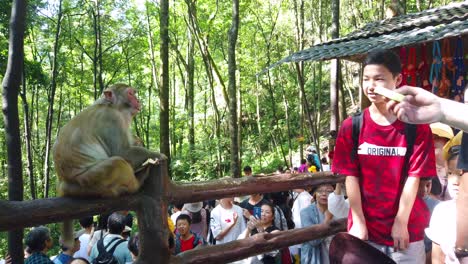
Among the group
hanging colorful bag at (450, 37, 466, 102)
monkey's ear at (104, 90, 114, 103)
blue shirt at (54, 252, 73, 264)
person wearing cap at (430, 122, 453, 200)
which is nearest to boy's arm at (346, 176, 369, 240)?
person wearing cap at (430, 122, 453, 200)

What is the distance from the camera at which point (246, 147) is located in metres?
22.8

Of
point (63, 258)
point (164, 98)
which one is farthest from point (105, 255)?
point (164, 98)

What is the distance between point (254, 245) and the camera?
3.07 metres

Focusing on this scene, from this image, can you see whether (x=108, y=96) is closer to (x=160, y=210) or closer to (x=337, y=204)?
(x=160, y=210)

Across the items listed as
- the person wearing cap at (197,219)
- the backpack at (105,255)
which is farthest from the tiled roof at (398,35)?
the backpack at (105,255)

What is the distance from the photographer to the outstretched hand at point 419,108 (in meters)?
1.41

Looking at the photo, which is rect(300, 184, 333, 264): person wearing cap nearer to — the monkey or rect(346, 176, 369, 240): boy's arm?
rect(346, 176, 369, 240): boy's arm

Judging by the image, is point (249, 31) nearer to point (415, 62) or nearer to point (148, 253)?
point (415, 62)

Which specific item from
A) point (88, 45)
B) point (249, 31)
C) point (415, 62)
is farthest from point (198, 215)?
point (249, 31)

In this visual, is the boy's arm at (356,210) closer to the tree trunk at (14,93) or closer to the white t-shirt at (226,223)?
the white t-shirt at (226,223)

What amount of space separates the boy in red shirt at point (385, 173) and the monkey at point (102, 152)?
1.26 meters

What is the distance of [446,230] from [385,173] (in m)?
0.47

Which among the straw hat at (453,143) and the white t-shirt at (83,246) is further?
the white t-shirt at (83,246)

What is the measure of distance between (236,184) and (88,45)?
1668 cm
